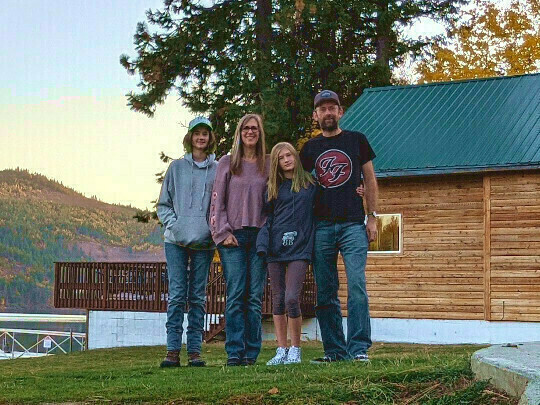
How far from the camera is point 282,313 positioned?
8289 mm

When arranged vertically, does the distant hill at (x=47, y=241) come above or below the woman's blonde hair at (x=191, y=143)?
above

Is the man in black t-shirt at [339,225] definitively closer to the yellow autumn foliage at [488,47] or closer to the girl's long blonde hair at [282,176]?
the girl's long blonde hair at [282,176]

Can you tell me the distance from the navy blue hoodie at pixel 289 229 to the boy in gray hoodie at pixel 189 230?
0.64 meters

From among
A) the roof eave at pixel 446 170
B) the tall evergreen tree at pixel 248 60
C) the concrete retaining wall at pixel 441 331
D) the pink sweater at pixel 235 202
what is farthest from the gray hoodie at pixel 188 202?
the tall evergreen tree at pixel 248 60

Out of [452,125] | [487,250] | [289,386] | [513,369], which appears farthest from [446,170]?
[513,369]

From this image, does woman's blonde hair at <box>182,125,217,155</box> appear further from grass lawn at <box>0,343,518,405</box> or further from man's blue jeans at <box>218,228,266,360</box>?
grass lawn at <box>0,343,518,405</box>

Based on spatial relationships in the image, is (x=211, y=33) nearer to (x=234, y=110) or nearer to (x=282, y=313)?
(x=234, y=110)

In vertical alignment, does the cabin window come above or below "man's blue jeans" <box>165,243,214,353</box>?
above

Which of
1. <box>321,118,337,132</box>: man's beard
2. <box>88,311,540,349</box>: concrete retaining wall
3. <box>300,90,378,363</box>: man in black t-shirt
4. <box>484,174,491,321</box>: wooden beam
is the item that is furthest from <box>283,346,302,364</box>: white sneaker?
<box>484,174,491,321</box>: wooden beam

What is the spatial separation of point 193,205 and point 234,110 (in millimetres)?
18446

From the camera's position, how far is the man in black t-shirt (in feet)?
26.5

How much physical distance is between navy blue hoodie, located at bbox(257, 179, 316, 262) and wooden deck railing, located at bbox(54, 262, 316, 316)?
16.1m

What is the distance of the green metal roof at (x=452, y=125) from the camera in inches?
745

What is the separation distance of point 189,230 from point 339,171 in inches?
53.3
